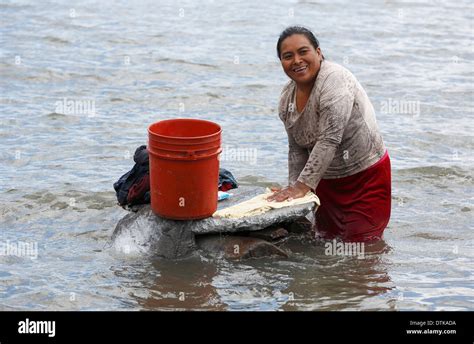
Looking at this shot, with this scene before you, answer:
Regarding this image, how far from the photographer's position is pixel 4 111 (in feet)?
35.6

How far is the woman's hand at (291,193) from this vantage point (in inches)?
246

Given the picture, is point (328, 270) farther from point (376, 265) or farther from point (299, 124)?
point (299, 124)

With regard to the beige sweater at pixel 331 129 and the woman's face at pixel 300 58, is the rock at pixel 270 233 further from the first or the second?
the woman's face at pixel 300 58

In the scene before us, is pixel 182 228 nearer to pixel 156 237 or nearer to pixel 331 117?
pixel 156 237

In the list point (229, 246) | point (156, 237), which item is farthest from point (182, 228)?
point (229, 246)

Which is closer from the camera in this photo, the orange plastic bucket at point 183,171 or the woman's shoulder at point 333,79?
the orange plastic bucket at point 183,171

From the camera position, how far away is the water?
20.0ft

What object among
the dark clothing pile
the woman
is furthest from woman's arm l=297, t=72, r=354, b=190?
the dark clothing pile

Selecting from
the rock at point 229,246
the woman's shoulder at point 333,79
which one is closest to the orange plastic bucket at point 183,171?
the rock at point 229,246

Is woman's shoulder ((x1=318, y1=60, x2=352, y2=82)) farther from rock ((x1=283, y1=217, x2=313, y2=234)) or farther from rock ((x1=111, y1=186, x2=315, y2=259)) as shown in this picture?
rock ((x1=283, y1=217, x2=313, y2=234))

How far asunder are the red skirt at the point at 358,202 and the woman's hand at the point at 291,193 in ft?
1.06
